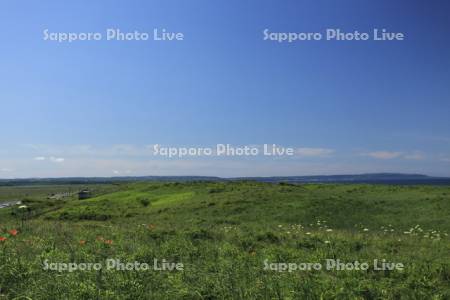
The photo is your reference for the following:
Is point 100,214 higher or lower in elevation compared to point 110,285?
lower

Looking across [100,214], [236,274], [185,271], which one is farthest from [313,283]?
[100,214]

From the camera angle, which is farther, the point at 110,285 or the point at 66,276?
the point at 66,276

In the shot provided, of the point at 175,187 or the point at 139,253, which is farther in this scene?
the point at 175,187

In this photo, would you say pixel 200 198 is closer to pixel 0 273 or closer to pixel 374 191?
pixel 374 191

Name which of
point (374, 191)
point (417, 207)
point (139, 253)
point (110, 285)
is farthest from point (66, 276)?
point (374, 191)

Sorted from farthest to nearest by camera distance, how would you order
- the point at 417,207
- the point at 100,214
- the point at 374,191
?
the point at 374,191, the point at 100,214, the point at 417,207

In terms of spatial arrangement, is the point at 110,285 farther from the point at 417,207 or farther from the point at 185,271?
the point at 417,207

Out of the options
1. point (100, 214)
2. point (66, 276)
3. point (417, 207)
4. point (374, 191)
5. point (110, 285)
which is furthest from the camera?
point (374, 191)

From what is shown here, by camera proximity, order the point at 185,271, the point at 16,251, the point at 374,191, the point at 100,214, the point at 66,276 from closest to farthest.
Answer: the point at 66,276 < the point at 185,271 < the point at 16,251 < the point at 100,214 < the point at 374,191

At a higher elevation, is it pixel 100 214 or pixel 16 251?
pixel 16 251
